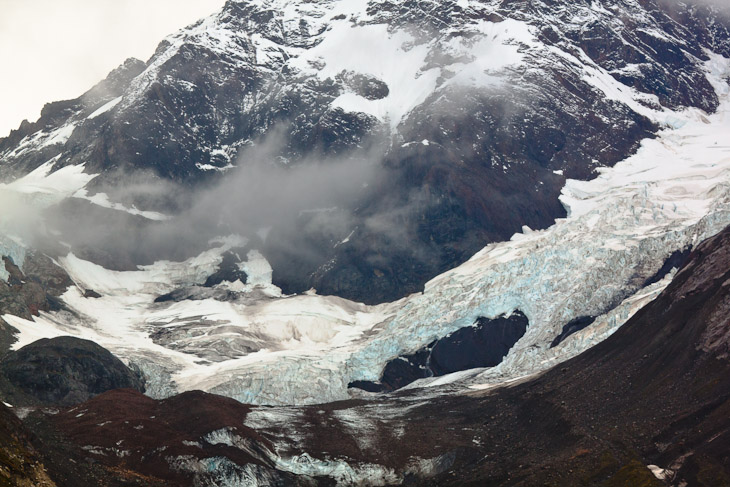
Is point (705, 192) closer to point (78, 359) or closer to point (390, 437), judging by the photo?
point (390, 437)

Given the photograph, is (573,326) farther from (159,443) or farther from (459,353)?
(159,443)

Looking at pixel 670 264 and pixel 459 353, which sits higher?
pixel 670 264

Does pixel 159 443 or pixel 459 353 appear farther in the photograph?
pixel 459 353

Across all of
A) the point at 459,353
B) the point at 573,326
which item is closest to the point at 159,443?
the point at 573,326

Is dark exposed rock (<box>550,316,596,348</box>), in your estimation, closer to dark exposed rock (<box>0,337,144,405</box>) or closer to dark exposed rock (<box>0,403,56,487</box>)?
dark exposed rock (<box>0,337,144,405</box>)

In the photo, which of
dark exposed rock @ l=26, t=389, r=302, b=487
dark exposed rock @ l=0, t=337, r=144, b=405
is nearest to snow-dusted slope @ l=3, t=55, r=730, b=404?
dark exposed rock @ l=0, t=337, r=144, b=405

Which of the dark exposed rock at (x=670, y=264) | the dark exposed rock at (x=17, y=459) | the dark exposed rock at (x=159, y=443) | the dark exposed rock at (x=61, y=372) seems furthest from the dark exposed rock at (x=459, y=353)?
the dark exposed rock at (x=17, y=459)

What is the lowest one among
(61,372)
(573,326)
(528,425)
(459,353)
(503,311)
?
(459,353)

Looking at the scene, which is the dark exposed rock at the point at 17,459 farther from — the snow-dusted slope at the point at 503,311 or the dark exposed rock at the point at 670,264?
the dark exposed rock at the point at 670,264

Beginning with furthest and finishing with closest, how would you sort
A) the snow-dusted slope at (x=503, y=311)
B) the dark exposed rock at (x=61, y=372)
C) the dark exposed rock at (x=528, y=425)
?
the snow-dusted slope at (x=503, y=311) → the dark exposed rock at (x=61, y=372) → the dark exposed rock at (x=528, y=425)
